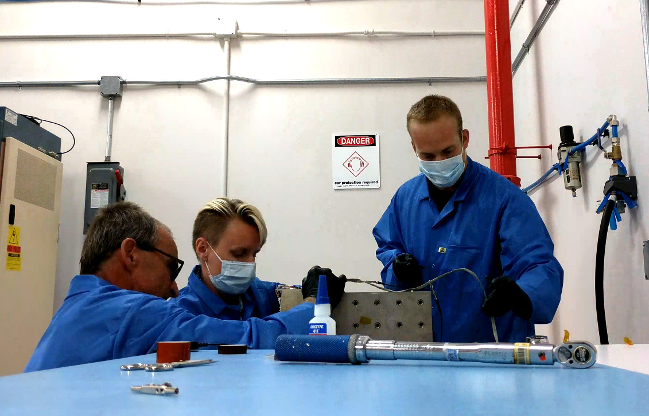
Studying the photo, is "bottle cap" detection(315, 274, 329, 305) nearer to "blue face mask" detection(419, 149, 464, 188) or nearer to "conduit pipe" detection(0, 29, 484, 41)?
"blue face mask" detection(419, 149, 464, 188)

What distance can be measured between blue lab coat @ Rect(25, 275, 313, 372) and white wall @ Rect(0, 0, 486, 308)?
6.83 feet

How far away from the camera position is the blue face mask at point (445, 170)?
5.24 ft

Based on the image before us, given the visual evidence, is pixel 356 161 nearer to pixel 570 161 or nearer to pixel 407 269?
pixel 570 161

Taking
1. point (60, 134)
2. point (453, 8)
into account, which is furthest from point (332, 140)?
point (60, 134)

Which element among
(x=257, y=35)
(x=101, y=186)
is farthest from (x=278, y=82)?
(x=101, y=186)

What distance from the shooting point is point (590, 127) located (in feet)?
6.70

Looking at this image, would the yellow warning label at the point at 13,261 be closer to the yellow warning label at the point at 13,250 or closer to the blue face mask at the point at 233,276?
the yellow warning label at the point at 13,250

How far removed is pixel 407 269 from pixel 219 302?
57 cm

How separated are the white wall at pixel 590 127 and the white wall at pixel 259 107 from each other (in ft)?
2.27

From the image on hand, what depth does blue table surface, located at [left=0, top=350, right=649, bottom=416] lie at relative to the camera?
1.37 feet

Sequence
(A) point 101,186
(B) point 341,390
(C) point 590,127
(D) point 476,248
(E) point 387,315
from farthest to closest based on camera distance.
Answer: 1. (A) point 101,186
2. (C) point 590,127
3. (D) point 476,248
4. (E) point 387,315
5. (B) point 341,390

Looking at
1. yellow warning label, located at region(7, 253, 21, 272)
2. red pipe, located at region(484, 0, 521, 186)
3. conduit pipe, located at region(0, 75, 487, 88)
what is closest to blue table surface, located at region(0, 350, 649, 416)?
red pipe, located at region(484, 0, 521, 186)

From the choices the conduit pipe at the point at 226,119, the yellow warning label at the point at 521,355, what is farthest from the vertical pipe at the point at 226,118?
the yellow warning label at the point at 521,355

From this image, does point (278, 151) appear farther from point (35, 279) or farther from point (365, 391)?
point (365, 391)
